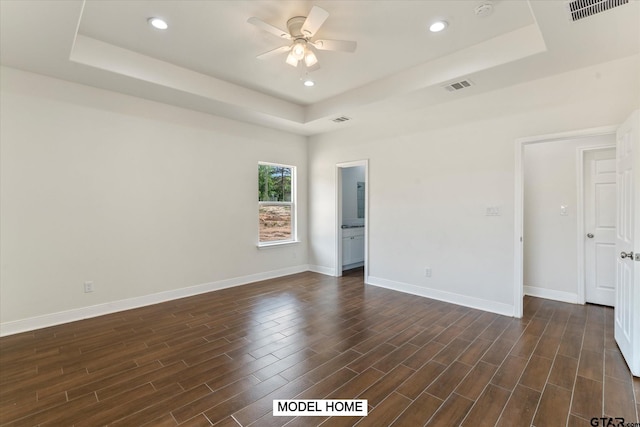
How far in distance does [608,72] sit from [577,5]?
1379mm

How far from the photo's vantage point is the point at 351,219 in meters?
7.25

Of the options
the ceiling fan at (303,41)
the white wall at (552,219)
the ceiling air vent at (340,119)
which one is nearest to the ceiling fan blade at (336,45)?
the ceiling fan at (303,41)

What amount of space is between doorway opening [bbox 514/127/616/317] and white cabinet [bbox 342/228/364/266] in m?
3.15

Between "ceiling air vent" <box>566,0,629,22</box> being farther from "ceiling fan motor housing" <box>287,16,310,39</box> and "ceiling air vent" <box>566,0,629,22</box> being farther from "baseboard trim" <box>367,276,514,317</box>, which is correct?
"baseboard trim" <box>367,276,514,317</box>

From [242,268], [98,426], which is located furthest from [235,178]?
[98,426]

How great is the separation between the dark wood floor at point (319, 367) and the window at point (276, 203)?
6.65 feet

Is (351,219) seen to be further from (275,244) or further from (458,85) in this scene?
(458,85)

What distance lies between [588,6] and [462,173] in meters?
2.17

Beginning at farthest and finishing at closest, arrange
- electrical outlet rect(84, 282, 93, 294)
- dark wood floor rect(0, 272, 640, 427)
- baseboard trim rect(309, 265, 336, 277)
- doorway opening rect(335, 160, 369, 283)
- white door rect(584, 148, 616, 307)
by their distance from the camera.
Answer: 1. baseboard trim rect(309, 265, 336, 277)
2. doorway opening rect(335, 160, 369, 283)
3. white door rect(584, 148, 616, 307)
4. electrical outlet rect(84, 282, 93, 294)
5. dark wood floor rect(0, 272, 640, 427)

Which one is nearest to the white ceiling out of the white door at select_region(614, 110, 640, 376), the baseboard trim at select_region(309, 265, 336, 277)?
the white door at select_region(614, 110, 640, 376)

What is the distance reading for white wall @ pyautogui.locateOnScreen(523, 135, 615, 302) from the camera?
4.21 m

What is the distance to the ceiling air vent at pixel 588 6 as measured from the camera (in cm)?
222

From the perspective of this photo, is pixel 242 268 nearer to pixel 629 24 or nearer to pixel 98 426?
pixel 98 426

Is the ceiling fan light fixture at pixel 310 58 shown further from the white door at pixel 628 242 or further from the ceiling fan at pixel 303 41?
the white door at pixel 628 242
